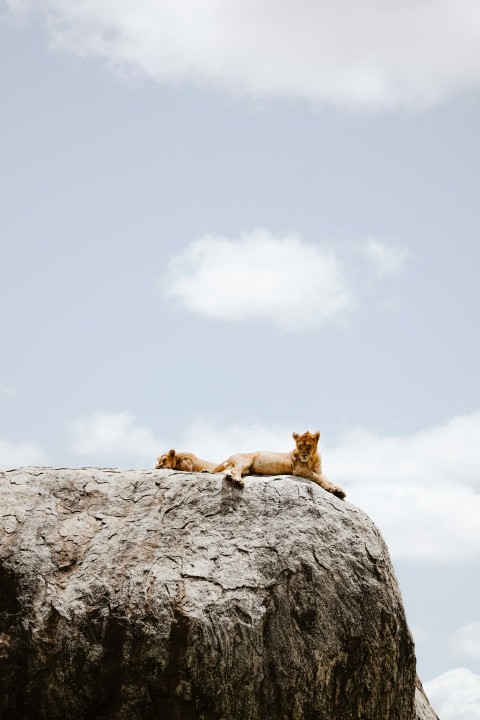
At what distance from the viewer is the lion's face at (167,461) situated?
13133 mm

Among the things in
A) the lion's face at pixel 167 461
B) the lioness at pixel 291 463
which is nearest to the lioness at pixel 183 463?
the lion's face at pixel 167 461

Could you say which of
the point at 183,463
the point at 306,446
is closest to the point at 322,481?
the point at 306,446

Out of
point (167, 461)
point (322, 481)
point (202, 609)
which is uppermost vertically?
point (167, 461)

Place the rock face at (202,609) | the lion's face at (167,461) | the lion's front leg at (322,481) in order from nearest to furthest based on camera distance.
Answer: the rock face at (202,609) < the lion's front leg at (322,481) < the lion's face at (167,461)

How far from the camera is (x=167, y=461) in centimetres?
1315

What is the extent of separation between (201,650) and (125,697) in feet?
3.44

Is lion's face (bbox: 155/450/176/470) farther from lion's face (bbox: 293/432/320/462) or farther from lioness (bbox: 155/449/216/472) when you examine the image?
lion's face (bbox: 293/432/320/462)

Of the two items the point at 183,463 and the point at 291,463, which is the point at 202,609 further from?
the point at 183,463

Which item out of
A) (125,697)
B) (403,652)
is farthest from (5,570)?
(403,652)

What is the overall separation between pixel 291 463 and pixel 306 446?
37cm

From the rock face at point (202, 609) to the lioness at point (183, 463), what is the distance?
1408 millimetres

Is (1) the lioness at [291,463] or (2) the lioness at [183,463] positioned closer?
(1) the lioness at [291,463]

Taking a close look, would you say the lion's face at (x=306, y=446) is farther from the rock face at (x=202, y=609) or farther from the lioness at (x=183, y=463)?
the lioness at (x=183, y=463)

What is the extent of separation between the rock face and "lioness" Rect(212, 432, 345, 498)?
31cm
